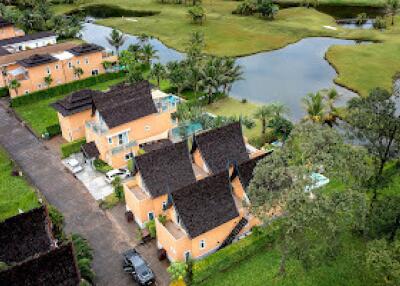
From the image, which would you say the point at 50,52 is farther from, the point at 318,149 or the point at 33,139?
the point at 318,149

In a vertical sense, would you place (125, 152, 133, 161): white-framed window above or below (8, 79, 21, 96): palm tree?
below

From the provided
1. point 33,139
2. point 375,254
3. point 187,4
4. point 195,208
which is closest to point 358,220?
point 375,254

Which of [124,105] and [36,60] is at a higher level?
[36,60]

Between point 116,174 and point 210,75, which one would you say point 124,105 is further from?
point 210,75

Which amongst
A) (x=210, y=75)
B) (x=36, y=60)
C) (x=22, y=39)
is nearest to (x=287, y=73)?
(x=210, y=75)

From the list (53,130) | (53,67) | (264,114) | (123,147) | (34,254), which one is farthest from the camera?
(53,67)

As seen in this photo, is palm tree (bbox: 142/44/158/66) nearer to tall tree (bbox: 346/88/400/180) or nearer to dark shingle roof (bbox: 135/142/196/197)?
dark shingle roof (bbox: 135/142/196/197)

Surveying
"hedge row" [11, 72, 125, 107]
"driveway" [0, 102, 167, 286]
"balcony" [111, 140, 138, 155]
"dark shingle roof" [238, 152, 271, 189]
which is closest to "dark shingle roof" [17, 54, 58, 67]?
"hedge row" [11, 72, 125, 107]
